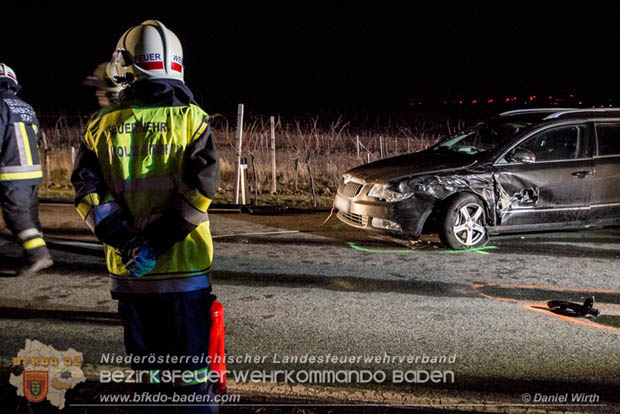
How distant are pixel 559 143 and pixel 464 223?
1.83 meters

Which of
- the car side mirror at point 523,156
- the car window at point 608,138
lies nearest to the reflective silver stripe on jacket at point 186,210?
the car side mirror at point 523,156

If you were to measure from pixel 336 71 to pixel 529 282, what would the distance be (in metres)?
86.3

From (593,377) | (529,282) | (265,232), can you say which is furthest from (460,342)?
(265,232)

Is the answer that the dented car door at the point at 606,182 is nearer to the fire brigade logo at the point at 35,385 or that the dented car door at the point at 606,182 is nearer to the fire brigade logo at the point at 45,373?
the fire brigade logo at the point at 45,373

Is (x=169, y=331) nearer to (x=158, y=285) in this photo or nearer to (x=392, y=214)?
(x=158, y=285)

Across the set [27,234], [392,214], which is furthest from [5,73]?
[392,214]

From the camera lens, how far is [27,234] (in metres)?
5.98

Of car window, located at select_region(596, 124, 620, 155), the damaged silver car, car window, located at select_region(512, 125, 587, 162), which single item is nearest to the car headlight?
the damaged silver car

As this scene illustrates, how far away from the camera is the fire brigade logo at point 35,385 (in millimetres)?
3449

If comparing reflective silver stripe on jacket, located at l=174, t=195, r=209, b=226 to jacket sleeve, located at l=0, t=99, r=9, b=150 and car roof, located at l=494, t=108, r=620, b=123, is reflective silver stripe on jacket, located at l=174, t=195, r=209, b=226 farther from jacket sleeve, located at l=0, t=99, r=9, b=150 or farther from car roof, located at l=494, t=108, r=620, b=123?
car roof, located at l=494, t=108, r=620, b=123

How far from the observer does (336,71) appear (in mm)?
89500

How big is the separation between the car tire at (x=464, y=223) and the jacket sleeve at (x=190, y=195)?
5.17 m

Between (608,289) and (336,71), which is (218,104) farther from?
(608,289)

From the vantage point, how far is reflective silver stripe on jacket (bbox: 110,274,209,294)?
2588 millimetres
